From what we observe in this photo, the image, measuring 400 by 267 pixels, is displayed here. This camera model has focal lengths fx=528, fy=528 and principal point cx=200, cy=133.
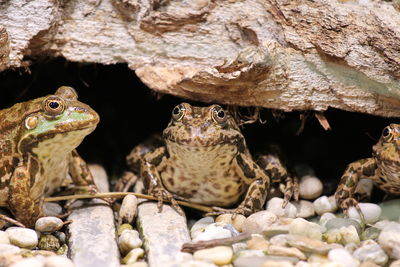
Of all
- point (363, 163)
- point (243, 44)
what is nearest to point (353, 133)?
point (363, 163)

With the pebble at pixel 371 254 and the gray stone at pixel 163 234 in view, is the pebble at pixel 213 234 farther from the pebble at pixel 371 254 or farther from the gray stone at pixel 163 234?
the pebble at pixel 371 254

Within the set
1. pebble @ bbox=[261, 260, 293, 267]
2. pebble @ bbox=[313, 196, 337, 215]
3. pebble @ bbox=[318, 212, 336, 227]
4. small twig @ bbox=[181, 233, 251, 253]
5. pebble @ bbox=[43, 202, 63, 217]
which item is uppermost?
pebble @ bbox=[261, 260, 293, 267]

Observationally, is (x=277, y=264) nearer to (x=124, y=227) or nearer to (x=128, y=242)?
(x=128, y=242)

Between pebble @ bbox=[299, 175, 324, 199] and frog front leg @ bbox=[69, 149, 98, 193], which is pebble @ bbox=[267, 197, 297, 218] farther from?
frog front leg @ bbox=[69, 149, 98, 193]

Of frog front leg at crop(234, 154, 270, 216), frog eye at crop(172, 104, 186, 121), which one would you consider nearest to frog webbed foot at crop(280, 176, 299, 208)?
frog front leg at crop(234, 154, 270, 216)

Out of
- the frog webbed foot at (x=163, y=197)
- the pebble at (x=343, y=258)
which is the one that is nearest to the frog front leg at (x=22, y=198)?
the frog webbed foot at (x=163, y=197)
